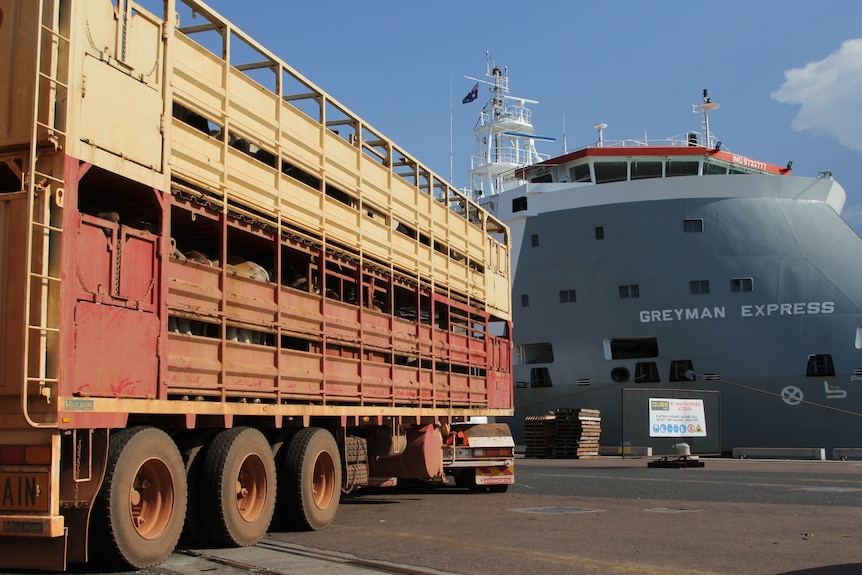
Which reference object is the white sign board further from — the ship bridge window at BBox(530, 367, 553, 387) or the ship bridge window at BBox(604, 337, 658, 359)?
the ship bridge window at BBox(530, 367, 553, 387)

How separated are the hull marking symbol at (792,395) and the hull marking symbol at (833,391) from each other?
786 mm

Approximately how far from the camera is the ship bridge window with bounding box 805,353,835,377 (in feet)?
95.7

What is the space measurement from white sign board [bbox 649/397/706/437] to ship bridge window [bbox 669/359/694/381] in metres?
2.41

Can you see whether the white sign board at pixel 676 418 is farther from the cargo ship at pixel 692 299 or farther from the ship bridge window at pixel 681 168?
the ship bridge window at pixel 681 168

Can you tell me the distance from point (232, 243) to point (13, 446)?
3849 mm

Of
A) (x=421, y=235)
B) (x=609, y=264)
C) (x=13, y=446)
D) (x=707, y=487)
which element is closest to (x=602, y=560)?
(x=13, y=446)

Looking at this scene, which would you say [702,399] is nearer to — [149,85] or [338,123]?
Answer: [338,123]

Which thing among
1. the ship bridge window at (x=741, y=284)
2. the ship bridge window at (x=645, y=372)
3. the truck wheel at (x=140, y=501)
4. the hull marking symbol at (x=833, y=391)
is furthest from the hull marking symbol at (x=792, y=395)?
the truck wheel at (x=140, y=501)

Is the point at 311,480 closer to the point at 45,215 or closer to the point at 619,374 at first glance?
the point at 45,215

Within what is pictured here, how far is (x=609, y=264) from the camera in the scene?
31672 millimetres

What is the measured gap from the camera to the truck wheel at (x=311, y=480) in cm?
1026

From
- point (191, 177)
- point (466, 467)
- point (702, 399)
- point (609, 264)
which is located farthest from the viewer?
point (609, 264)

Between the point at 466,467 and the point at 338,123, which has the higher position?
the point at 338,123

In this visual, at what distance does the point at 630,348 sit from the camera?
32.8 m
